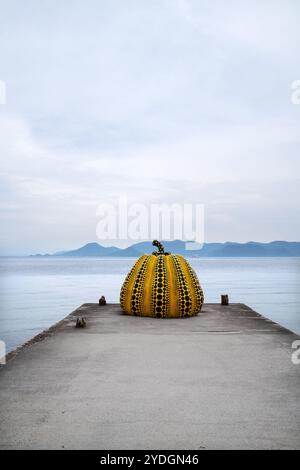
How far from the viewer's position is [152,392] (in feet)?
15.8

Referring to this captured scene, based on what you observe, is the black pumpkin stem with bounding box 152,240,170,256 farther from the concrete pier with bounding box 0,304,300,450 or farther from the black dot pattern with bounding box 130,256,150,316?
the concrete pier with bounding box 0,304,300,450

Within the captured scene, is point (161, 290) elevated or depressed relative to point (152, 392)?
elevated

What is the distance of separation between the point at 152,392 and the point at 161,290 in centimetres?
559

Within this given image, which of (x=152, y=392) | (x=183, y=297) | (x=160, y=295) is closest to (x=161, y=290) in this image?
(x=160, y=295)

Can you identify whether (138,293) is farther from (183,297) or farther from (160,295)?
(183,297)

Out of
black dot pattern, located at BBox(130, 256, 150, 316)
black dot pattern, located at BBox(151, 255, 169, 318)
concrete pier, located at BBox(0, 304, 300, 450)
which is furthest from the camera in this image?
black dot pattern, located at BBox(130, 256, 150, 316)

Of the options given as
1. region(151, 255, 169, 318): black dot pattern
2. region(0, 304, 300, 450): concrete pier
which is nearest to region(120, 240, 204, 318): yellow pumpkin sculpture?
region(151, 255, 169, 318): black dot pattern

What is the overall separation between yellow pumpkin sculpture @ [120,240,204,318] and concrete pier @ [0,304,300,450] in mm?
1887

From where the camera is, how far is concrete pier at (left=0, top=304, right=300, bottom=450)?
11.9 ft

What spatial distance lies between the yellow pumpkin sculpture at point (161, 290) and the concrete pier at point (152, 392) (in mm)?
1887

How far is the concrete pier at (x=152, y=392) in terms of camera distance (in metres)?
3.63

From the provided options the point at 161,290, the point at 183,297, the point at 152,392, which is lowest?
the point at 152,392
